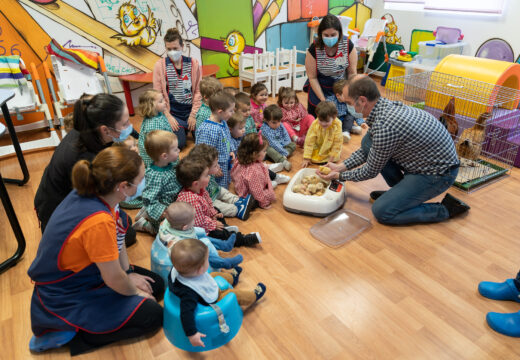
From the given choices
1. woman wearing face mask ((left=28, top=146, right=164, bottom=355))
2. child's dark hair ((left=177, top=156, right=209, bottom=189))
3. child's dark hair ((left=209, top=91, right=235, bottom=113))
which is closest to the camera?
woman wearing face mask ((left=28, top=146, right=164, bottom=355))

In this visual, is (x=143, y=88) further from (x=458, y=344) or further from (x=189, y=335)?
(x=458, y=344)

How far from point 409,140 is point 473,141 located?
3.49ft

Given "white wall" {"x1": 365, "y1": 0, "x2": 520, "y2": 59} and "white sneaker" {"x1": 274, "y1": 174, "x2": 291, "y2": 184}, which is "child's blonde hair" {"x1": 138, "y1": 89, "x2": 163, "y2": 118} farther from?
"white wall" {"x1": 365, "y1": 0, "x2": 520, "y2": 59}

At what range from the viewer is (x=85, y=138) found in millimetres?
1968

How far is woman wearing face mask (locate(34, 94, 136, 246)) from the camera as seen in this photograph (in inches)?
76.7

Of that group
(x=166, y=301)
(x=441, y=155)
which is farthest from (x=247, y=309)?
(x=441, y=155)

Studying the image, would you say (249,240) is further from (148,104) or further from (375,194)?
(148,104)

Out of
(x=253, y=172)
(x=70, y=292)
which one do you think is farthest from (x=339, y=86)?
(x=70, y=292)

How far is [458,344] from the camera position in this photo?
1774 millimetres

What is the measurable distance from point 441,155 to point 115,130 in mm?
2096

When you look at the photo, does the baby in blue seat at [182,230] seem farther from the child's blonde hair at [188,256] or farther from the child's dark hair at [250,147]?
the child's dark hair at [250,147]

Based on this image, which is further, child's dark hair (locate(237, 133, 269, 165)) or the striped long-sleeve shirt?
child's dark hair (locate(237, 133, 269, 165))

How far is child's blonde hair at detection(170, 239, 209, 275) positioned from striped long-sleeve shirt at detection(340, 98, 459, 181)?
4.83 ft

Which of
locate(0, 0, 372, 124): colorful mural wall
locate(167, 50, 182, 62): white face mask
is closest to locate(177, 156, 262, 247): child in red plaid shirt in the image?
locate(167, 50, 182, 62): white face mask
